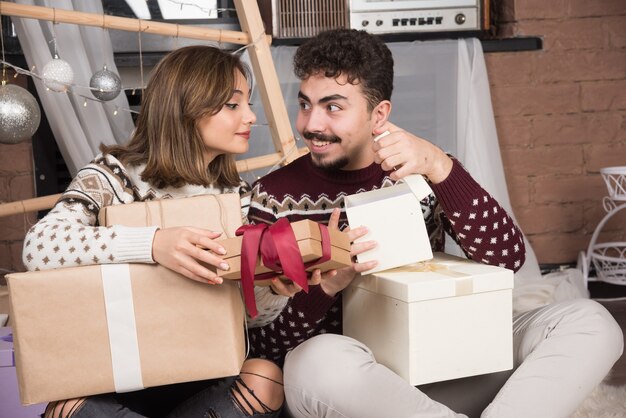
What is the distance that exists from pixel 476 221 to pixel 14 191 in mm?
1684

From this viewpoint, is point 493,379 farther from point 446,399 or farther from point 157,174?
point 157,174

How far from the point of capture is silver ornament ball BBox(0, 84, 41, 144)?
6.02 feet

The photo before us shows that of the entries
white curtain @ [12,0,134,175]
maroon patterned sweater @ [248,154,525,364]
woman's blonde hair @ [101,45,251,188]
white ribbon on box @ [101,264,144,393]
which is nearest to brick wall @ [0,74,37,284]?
white curtain @ [12,0,134,175]

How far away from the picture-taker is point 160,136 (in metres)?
1.49

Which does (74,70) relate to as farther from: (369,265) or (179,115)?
(369,265)

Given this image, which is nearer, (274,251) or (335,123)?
(274,251)

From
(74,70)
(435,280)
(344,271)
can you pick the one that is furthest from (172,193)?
(74,70)

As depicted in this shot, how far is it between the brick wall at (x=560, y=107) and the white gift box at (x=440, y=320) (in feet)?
5.22

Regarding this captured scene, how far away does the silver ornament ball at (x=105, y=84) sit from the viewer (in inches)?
79.1

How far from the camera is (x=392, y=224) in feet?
3.99

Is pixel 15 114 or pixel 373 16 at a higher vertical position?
pixel 373 16

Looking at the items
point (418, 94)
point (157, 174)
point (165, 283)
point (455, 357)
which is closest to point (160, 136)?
point (157, 174)

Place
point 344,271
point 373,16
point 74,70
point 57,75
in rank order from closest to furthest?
point 344,271, point 57,75, point 74,70, point 373,16

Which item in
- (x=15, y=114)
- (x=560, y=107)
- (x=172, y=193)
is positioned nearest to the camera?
(x=172, y=193)
